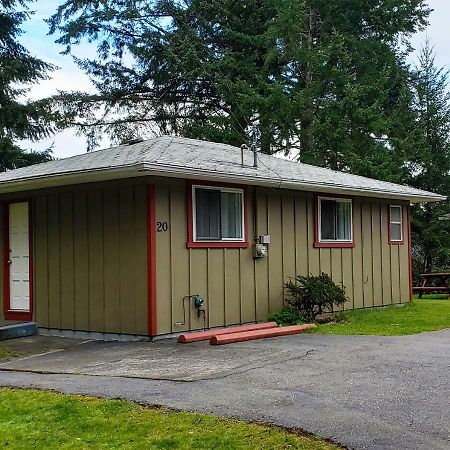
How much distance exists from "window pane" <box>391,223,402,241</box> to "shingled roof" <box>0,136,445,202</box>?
1235 mm

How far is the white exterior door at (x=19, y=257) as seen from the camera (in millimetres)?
11305

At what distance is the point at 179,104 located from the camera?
26000 mm

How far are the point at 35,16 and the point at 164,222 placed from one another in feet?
59.5

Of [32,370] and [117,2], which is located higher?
[117,2]

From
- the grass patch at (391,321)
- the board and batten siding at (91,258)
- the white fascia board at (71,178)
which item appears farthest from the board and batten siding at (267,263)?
the white fascia board at (71,178)

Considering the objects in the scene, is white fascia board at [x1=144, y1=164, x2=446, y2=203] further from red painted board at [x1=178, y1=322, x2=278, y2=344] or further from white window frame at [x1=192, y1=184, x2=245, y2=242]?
red painted board at [x1=178, y1=322, x2=278, y2=344]

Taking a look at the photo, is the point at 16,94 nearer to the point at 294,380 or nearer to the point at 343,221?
the point at 343,221

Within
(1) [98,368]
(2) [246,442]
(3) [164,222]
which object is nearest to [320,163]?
(3) [164,222]

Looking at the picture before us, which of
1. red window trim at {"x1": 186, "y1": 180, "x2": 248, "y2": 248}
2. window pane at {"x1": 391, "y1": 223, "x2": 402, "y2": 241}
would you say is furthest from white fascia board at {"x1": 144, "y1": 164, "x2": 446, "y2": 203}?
window pane at {"x1": 391, "y1": 223, "x2": 402, "y2": 241}

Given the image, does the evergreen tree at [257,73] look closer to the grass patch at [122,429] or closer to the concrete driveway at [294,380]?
the concrete driveway at [294,380]

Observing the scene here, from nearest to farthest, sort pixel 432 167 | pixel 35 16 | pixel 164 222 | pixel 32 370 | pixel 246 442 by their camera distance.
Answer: pixel 246 442 < pixel 32 370 < pixel 164 222 < pixel 432 167 < pixel 35 16

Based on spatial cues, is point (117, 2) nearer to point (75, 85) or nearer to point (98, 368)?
point (75, 85)

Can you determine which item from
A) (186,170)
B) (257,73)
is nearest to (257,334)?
(186,170)

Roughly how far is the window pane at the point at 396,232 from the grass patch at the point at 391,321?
153 centimetres
